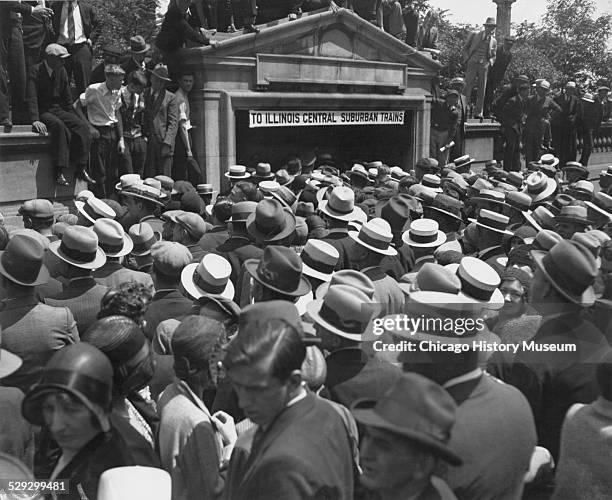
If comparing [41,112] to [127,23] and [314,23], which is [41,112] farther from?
[127,23]

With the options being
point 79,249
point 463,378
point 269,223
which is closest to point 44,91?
point 269,223

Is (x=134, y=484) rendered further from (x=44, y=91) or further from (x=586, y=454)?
(x=44, y=91)

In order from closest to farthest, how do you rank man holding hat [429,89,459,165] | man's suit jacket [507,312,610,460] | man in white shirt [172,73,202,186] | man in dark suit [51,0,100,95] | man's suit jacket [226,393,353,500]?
man's suit jacket [226,393,353,500] → man's suit jacket [507,312,610,460] → man in dark suit [51,0,100,95] → man in white shirt [172,73,202,186] → man holding hat [429,89,459,165]

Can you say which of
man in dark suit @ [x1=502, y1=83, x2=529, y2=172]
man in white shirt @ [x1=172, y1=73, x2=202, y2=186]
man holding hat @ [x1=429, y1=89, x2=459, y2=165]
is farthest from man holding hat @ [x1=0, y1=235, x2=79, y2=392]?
man in dark suit @ [x1=502, y1=83, x2=529, y2=172]

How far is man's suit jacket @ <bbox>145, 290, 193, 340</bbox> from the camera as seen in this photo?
13.5 ft

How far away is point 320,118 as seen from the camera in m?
13.2

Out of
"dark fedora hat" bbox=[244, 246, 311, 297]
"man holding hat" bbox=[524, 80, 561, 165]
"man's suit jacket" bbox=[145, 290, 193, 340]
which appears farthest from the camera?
"man holding hat" bbox=[524, 80, 561, 165]

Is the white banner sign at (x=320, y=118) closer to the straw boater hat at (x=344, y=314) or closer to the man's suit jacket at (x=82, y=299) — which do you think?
the man's suit jacket at (x=82, y=299)

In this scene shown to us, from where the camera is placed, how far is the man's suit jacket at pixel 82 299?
4148 millimetres

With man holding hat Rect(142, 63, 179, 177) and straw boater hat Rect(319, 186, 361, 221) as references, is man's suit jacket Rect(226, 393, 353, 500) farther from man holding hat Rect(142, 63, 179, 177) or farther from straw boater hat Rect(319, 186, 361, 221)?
man holding hat Rect(142, 63, 179, 177)

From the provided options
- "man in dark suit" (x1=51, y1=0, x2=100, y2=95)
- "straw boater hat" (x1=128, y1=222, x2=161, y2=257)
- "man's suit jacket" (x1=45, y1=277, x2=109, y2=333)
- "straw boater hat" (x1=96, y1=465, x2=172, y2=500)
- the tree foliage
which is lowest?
"straw boater hat" (x1=96, y1=465, x2=172, y2=500)

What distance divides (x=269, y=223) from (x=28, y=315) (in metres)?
2.05

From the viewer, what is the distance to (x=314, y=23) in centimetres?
1281

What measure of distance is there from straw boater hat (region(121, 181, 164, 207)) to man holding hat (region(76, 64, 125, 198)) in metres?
2.75
